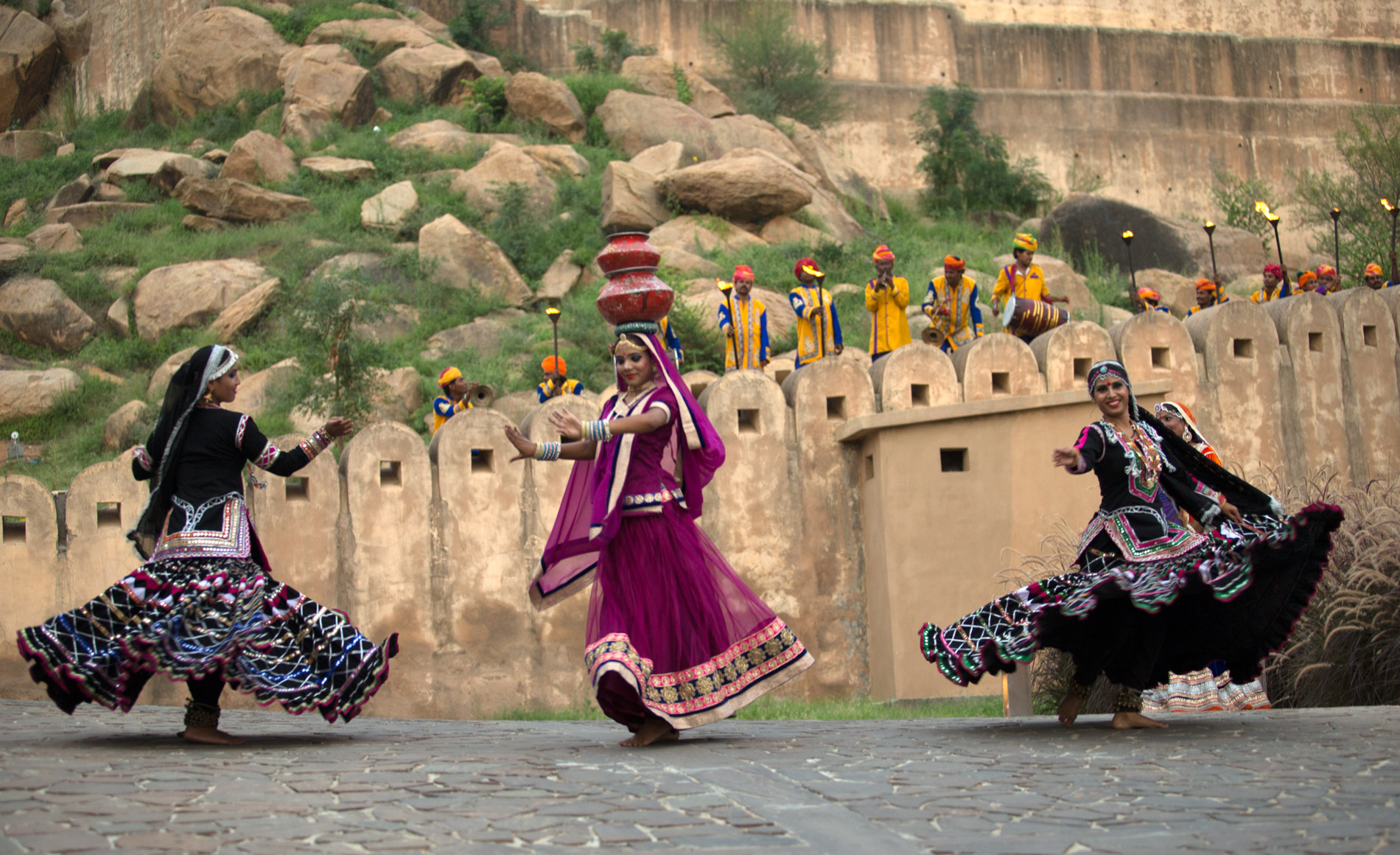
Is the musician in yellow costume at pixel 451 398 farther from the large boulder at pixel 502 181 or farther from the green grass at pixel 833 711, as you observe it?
the large boulder at pixel 502 181

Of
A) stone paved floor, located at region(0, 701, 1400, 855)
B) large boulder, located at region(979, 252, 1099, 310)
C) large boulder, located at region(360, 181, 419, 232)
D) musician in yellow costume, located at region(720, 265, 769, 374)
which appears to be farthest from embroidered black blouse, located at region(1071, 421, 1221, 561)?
large boulder, located at region(360, 181, 419, 232)

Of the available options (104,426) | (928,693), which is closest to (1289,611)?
(928,693)

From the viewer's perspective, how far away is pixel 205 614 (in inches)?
255

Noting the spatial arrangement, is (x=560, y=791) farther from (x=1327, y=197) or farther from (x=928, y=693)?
(x=1327, y=197)

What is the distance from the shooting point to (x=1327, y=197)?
31.1 meters

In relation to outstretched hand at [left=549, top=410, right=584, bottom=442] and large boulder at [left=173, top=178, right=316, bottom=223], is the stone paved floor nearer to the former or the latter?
outstretched hand at [left=549, top=410, right=584, bottom=442]

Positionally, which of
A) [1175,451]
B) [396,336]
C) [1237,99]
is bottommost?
[1175,451]

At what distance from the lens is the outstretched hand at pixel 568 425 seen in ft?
21.7

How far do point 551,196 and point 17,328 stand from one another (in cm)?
970

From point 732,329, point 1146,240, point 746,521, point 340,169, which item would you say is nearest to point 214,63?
point 340,169

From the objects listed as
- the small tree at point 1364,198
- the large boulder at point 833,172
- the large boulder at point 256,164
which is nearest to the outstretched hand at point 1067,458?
the small tree at point 1364,198

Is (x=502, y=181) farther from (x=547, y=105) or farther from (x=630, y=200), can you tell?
(x=547, y=105)

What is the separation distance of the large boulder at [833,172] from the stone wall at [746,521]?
1942 cm

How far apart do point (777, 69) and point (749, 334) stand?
2247cm
